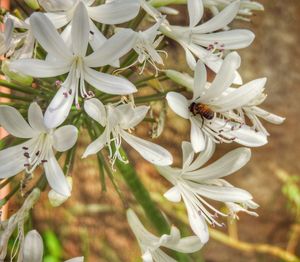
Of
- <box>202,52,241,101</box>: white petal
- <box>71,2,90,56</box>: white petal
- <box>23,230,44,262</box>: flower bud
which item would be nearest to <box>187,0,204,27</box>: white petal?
<box>202,52,241,101</box>: white petal

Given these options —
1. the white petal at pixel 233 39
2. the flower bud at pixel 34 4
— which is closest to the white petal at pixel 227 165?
the white petal at pixel 233 39

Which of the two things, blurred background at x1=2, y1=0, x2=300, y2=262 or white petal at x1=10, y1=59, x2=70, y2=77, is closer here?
white petal at x1=10, y1=59, x2=70, y2=77

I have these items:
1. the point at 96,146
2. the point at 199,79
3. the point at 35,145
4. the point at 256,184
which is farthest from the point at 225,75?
the point at 256,184

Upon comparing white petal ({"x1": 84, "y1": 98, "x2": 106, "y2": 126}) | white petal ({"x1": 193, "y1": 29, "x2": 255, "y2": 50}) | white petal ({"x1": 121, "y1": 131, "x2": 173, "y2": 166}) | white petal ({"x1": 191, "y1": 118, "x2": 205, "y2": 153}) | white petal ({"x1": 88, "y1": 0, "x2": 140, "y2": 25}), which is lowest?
white petal ({"x1": 121, "y1": 131, "x2": 173, "y2": 166})

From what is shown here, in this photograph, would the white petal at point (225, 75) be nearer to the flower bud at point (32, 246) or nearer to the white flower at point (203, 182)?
the white flower at point (203, 182)

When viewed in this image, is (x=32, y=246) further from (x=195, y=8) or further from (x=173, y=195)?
(x=195, y=8)

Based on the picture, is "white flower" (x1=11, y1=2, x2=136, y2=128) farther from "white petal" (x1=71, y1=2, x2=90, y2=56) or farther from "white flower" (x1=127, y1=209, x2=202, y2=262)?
"white flower" (x1=127, y1=209, x2=202, y2=262)

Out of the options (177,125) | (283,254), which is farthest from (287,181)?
(177,125)
